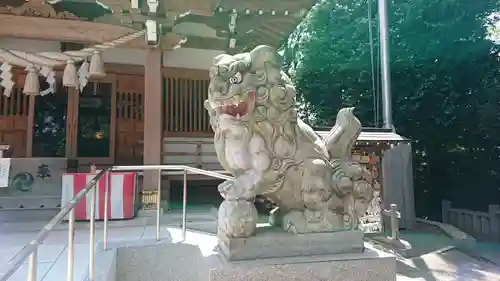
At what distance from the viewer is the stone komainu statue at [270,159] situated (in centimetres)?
232

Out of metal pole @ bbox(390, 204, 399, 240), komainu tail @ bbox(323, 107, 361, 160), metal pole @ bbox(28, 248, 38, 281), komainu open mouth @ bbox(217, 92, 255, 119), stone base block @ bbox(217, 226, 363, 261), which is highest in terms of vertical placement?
komainu open mouth @ bbox(217, 92, 255, 119)

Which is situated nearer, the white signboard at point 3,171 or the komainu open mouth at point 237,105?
the komainu open mouth at point 237,105

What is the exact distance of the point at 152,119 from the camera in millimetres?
5730

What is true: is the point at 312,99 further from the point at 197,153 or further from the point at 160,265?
the point at 160,265

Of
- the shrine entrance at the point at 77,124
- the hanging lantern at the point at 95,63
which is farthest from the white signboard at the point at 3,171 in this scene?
the hanging lantern at the point at 95,63

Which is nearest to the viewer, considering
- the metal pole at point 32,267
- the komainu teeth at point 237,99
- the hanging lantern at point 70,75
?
the metal pole at point 32,267

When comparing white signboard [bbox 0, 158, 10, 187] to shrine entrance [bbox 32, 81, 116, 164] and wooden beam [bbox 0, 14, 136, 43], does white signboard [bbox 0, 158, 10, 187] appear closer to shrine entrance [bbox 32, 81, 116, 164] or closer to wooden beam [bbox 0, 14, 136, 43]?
shrine entrance [bbox 32, 81, 116, 164]

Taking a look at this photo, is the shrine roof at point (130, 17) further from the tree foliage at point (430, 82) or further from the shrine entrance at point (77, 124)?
the tree foliage at point (430, 82)

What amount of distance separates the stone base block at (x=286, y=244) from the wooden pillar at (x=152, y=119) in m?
3.56

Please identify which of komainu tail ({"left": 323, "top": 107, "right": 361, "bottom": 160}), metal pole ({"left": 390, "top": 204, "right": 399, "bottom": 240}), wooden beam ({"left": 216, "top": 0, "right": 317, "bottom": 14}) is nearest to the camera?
komainu tail ({"left": 323, "top": 107, "right": 361, "bottom": 160})

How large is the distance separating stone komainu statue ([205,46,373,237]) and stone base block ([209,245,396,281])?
Answer: 8.2 inches

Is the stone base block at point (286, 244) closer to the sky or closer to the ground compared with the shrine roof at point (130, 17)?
closer to the ground

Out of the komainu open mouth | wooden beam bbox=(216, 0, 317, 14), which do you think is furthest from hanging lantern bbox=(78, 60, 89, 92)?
the komainu open mouth

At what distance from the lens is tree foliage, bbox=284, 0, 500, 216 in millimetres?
10633
